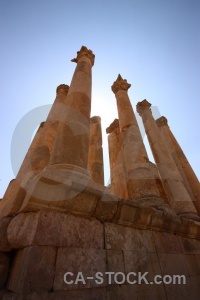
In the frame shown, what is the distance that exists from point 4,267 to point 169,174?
27.5ft

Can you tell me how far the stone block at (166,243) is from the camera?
13.3ft

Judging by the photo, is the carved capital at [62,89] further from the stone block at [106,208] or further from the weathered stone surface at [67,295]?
the weathered stone surface at [67,295]

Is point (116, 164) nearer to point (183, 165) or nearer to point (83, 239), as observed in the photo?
point (183, 165)

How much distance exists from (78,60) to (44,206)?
8452 millimetres

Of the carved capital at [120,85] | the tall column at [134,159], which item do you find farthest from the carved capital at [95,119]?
the tall column at [134,159]

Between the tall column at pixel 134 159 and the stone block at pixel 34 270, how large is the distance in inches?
164

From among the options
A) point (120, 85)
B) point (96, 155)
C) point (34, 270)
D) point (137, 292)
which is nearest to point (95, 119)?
point (120, 85)

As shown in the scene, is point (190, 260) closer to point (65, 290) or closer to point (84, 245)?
point (84, 245)

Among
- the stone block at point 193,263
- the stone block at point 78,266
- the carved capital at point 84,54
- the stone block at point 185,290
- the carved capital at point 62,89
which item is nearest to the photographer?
the stone block at point 78,266

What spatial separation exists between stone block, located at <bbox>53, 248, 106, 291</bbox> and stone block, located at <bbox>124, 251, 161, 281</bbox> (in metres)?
0.61

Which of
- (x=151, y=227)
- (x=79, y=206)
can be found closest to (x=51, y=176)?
(x=79, y=206)

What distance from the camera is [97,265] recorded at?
2758 millimetres

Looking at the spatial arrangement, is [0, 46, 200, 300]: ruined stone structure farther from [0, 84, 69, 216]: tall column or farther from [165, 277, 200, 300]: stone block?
[0, 84, 69, 216]: tall column

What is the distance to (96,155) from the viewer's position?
36.4 ft
